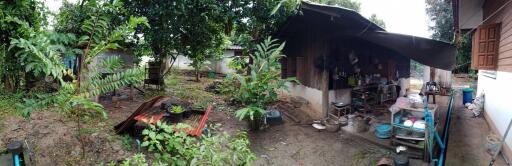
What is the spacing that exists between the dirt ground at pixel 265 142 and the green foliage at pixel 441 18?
12.1 m

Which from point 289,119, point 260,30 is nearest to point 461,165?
point 289,119

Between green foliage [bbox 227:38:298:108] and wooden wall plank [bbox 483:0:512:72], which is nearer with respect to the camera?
wooden wall plank [bbox 483:0:512:72]

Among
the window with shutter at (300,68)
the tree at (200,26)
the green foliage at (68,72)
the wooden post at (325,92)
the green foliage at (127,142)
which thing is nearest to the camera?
the green foliage at (68,72)

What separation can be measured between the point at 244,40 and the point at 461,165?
6.34 metres

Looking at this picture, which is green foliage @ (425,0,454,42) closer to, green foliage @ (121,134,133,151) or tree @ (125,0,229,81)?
tree @ (125,0,229,81)

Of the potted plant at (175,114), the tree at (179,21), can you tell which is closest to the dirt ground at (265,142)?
the potted plant at (175,114)

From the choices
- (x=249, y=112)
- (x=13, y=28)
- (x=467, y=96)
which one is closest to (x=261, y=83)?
(x=249, y=112)

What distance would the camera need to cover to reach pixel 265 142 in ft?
19.2

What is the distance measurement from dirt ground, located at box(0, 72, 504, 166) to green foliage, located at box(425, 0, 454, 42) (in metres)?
12.1

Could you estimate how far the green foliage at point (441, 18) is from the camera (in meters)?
16.6

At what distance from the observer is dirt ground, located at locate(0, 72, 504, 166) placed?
14.0ft

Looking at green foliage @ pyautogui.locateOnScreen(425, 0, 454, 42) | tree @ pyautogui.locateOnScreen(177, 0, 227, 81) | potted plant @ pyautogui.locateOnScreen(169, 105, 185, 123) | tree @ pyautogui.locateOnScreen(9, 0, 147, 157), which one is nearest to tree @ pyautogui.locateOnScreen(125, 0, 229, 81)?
tree @ pyautogui.locateOnScreen(177, 0, 227, 81)

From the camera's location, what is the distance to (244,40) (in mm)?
8602

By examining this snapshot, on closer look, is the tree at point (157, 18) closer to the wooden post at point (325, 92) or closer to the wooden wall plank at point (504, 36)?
the wooden post at point (325, 92)
